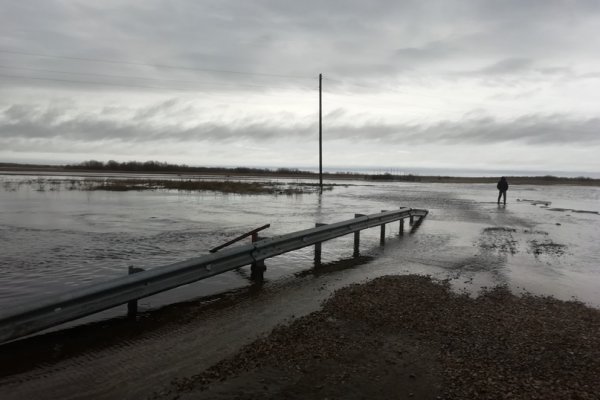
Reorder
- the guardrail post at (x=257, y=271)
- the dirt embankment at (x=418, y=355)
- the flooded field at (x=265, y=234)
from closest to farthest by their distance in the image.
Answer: the dirt embankment at (x=418, y=355) → the flooded field at (x=265, y=234) → the guardrail post at (x=257, y=271)

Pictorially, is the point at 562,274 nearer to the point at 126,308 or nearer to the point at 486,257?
the point at 486,257

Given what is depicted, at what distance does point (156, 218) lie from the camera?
18.5m

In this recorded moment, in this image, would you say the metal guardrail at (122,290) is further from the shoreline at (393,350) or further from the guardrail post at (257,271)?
the shoreline at (393,350)

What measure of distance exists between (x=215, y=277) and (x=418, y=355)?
5310mm

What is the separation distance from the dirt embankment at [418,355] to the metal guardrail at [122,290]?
77.3 inches

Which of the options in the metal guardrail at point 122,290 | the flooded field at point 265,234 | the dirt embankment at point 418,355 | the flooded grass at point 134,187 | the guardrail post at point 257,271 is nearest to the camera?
the dirt embankment at point 418,355

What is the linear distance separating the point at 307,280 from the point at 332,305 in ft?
7.14

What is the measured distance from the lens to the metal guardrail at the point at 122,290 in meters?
5.16

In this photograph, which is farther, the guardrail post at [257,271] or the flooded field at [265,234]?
the guardrail post at [257,271]

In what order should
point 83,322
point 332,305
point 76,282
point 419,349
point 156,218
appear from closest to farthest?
point 419,349
point 83,322
point 332,305
point 76,282
point 156,218

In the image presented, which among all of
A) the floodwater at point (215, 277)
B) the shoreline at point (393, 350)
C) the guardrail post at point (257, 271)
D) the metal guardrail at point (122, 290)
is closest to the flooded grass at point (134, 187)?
the floodwater at point (215, 277)

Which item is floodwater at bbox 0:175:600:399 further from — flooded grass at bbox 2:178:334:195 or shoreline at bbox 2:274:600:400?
flooded grass at bbox 2:178:334:195

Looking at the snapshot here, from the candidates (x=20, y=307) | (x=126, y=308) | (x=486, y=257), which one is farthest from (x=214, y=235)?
(x=20, y=307)

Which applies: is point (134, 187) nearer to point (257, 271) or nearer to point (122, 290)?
point (257, 271)
